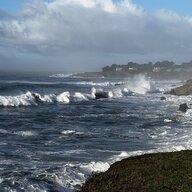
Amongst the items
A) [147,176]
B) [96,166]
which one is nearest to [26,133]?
[96,166]

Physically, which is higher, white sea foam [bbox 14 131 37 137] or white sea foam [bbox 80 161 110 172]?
white sea foam [bbox 80 161 110 172]

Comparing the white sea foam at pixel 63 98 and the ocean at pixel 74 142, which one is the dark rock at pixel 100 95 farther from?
the ocean at pixel 74 142

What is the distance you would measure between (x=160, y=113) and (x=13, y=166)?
3205 cm

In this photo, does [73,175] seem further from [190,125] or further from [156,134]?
[190,125]

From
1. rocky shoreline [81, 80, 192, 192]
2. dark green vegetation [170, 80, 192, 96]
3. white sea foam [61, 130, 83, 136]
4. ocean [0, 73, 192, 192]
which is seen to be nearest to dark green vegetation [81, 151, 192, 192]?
rocky shoreline [81, 80, 192, 192]

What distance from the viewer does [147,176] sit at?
64.4ft

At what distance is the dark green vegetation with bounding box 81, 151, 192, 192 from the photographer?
1836cm

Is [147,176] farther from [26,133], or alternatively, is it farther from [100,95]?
[100,95]

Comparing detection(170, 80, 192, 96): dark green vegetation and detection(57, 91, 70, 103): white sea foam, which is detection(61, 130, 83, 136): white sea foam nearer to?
detection(57, 91, 70, 103): white sea foam

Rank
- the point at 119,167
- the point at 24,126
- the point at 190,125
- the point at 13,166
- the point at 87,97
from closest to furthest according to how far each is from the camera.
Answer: the point at 119,167
the point at 13,166
the point at 24,126
the point at 190,125
the point at 87,97

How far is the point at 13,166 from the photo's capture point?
79.7ft

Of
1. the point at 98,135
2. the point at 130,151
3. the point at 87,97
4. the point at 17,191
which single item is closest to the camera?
the point at 17,191

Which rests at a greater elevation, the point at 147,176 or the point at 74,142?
Result: the point at 147,176

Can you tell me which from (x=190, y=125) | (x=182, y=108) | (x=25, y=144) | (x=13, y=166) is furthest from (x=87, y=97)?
(x=13, y=166)
